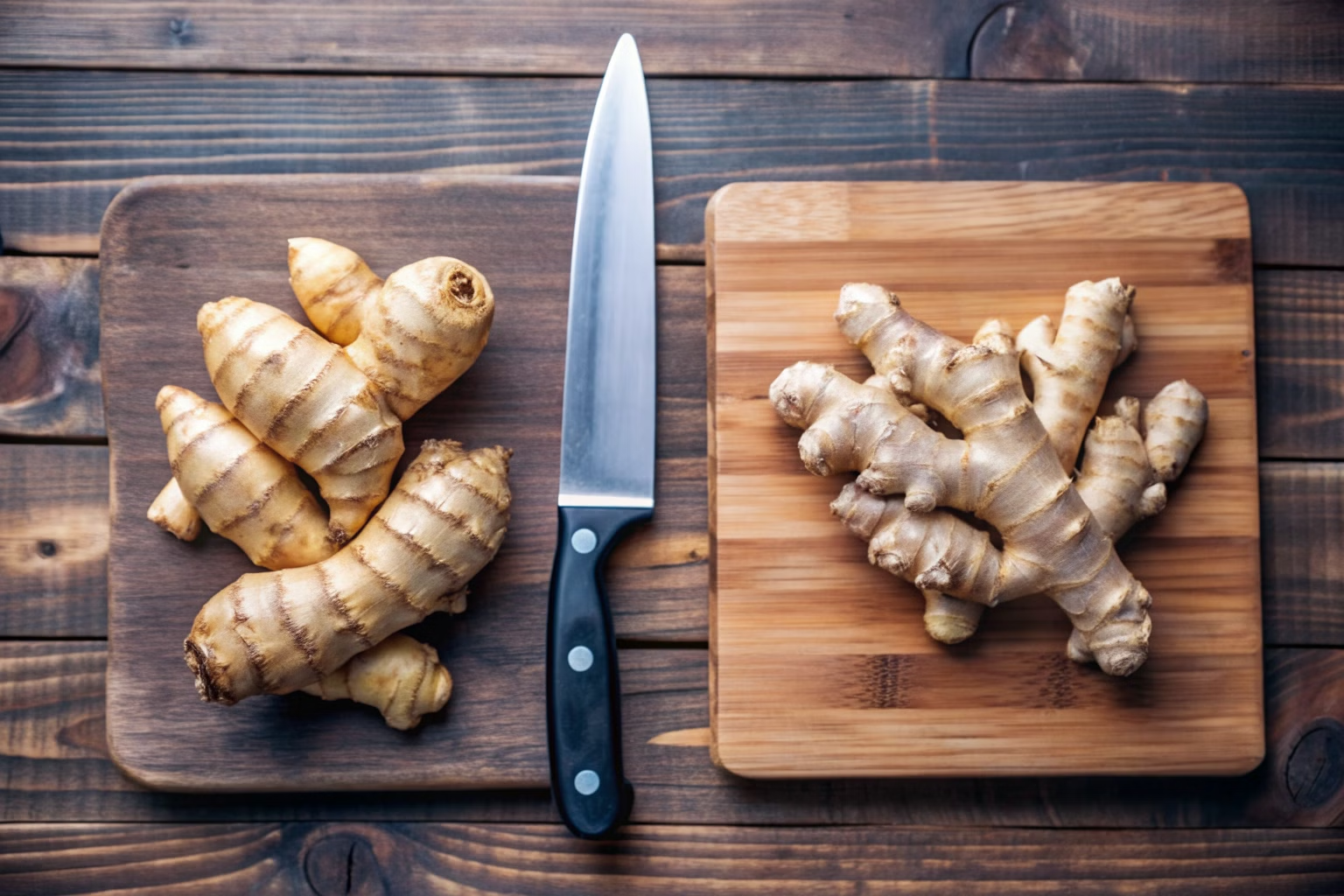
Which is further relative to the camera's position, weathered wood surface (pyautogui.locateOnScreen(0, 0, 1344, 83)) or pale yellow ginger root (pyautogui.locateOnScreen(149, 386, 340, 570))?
weathered wood surface (pyautogui.locateOnScreen(0, 0, 1344, 83))

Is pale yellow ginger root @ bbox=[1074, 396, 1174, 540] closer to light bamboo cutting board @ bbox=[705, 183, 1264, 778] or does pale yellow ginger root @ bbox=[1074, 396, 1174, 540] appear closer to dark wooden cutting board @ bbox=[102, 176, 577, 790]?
light bamboo cutting board @ bbox=[705, 183, 1264, 778]

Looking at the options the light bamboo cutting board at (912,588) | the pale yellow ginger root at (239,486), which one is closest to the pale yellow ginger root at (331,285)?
the pale yellow ginger root at (239,486)

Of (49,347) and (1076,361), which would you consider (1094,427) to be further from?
(49,347)

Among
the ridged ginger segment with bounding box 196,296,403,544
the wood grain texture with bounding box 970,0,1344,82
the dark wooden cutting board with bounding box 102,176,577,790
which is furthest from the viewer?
the wood grain texture with bounding box 970,0,1344,82

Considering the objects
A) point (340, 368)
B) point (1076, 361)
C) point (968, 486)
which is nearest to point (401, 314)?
point (340, 368)

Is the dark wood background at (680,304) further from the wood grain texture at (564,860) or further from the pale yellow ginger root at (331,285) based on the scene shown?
the pale yellow ginger root at (331,285)

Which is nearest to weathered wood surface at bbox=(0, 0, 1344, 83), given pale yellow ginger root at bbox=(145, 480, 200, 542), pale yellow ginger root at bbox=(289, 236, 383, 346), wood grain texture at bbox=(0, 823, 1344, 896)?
pale yellow ginger root at bbox=(289, 236, 383, 346)
